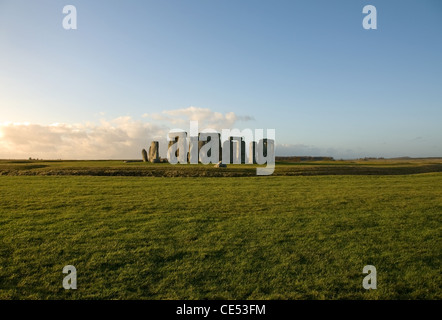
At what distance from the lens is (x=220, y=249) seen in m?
7.83

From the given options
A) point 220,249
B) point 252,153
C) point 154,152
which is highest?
point 154,152

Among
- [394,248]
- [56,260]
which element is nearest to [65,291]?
[56,260]

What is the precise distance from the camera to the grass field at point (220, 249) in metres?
5.79

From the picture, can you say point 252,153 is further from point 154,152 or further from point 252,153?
point 154,152

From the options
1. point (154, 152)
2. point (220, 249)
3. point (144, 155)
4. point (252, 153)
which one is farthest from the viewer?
point (252, 153)

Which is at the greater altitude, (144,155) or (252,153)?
(252,153)

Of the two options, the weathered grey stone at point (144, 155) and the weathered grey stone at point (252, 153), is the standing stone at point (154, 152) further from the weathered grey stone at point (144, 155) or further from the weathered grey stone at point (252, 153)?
the weathered grey stone at point (252, 153)

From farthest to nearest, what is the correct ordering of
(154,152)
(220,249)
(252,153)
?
(252,153) → (154,152) → (220,249)

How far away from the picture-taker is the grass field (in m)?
5.79

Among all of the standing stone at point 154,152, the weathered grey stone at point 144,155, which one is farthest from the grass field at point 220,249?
the weathered grey stone at point 144,155

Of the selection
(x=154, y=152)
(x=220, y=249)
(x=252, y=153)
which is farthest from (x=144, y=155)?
(x=220, y=249)

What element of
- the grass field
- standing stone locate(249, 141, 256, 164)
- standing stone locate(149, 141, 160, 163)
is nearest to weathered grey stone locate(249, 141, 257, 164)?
standing stone locate(249, 141, 256, 164)

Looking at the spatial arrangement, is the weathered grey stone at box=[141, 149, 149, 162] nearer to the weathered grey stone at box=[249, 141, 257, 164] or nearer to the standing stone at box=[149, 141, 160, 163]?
the standing stone at box=[149, 141, 160, 163]
